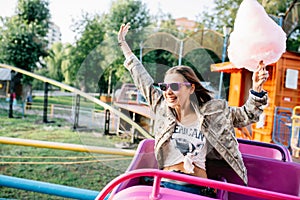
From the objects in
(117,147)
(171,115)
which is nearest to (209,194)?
(171,115)

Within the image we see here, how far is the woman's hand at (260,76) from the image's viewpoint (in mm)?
1286

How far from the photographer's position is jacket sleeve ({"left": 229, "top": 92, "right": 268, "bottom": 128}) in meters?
1.33

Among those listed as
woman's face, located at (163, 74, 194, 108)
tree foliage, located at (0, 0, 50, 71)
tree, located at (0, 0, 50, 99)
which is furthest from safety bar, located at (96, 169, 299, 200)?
tree foliage, located at (0, 0, 50, 71)

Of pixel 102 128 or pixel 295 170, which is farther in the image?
pixel 102 128

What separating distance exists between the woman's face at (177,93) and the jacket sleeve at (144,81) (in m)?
0.14

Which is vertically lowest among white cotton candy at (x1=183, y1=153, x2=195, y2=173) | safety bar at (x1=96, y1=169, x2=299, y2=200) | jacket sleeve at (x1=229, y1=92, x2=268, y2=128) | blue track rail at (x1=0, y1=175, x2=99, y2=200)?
blue track rail at (x1=0, y1=175, x2=99, y2=200)

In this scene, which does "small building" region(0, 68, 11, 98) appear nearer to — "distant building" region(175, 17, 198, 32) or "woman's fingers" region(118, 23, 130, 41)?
"distant building" region(175, 17, 198, 32)

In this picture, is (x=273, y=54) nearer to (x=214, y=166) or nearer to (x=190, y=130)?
(x=190, y=130)

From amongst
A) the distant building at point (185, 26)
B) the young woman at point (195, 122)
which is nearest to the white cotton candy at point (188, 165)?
the young woman at point (195, 122)

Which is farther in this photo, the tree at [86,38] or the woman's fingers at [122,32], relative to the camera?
the tree at [86,38]

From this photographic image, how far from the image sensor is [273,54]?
4.12 feet

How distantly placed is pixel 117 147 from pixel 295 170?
1.75 metres

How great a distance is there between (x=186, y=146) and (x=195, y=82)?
28 centimetres

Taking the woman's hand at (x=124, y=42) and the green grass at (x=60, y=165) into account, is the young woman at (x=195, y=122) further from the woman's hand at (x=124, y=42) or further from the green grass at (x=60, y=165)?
the green grass at (x=60, y=165)
